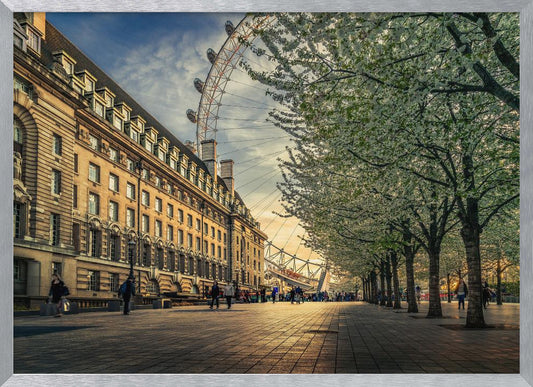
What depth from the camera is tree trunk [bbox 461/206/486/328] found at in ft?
54.6

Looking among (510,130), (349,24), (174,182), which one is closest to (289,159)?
(510,130)

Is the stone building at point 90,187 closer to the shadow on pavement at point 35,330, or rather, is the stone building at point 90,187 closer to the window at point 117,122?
the window at point 117,122

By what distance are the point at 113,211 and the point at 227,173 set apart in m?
59.7

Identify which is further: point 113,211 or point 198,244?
point 198,244

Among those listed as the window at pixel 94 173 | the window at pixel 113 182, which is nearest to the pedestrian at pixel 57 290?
the window at pixel 94 173

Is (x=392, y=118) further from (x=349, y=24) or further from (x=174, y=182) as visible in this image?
(x=174, y=182)

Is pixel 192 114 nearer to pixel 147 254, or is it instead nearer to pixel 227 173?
pixel 147 254

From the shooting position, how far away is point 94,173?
46844 mm

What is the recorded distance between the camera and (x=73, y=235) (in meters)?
43.1

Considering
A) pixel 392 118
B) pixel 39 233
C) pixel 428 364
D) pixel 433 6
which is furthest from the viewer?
pixel 39 233

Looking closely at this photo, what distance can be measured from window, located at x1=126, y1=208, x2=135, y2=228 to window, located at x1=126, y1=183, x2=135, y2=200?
1.35m

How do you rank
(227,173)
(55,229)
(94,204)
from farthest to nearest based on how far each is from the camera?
(227,173) → (94,204) → (55,229)

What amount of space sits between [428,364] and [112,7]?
331 inches

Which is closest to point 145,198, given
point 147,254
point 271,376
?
point 147,254
